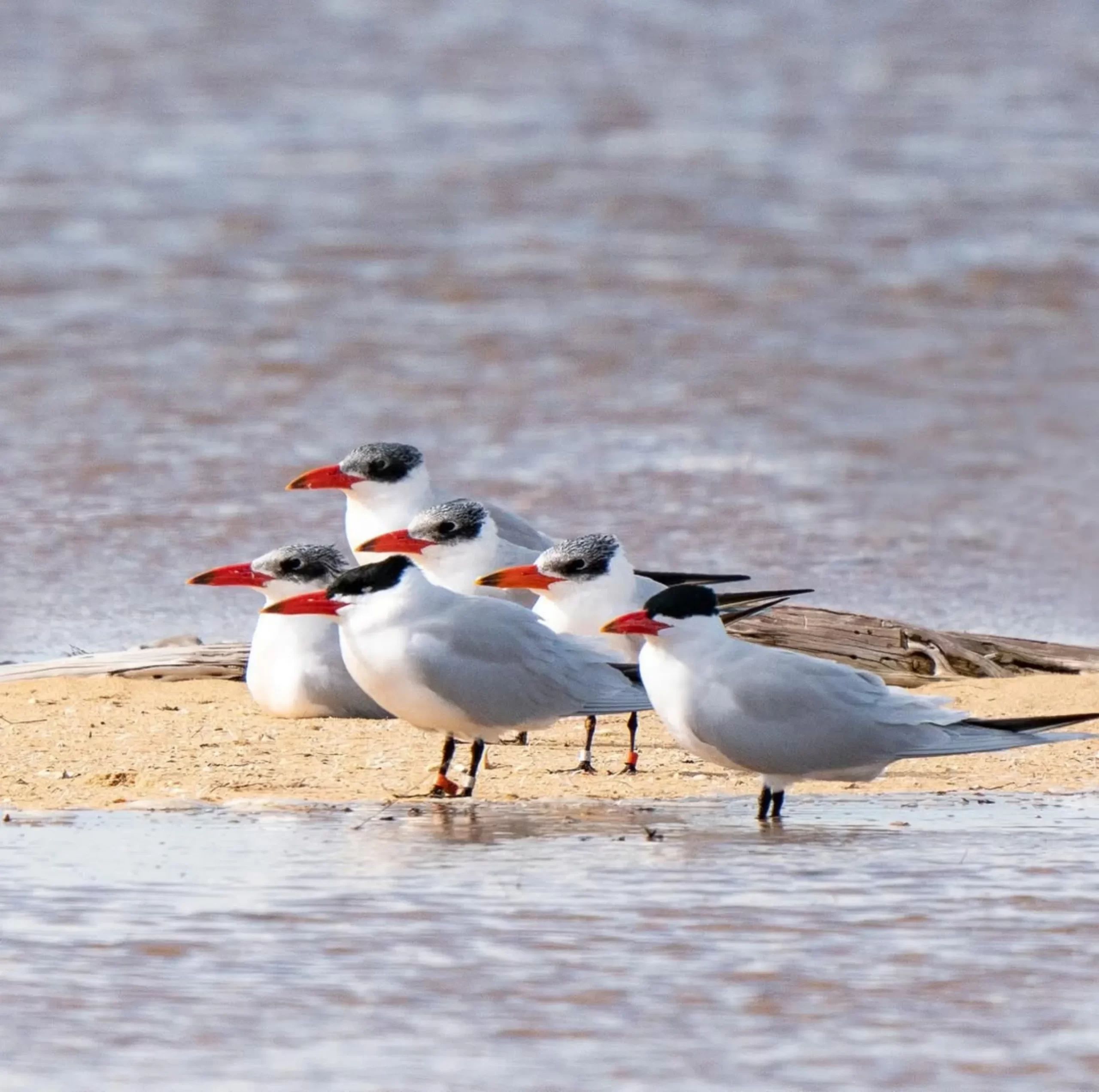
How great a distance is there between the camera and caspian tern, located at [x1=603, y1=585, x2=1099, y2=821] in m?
5.60

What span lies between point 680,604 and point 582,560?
107 centimetres

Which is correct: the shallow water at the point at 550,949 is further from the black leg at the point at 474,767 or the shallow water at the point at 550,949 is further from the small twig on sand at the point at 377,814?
the black leg at the point at 474,767

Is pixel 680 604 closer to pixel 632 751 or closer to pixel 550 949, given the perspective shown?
pixel 632 751

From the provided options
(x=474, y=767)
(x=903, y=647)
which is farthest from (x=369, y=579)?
(x=903, y=647)

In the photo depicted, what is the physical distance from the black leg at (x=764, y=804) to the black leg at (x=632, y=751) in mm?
718

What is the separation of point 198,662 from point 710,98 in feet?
33.2

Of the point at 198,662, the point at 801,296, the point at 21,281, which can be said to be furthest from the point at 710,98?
the point at 198,662

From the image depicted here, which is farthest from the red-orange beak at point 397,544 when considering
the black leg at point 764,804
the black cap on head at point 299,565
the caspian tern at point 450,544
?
the black leg at point 764,804

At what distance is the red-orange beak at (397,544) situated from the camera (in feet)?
23.9

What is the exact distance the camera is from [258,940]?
4.40 m

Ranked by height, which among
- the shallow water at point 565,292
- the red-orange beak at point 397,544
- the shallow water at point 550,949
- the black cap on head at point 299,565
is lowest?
the shallow water at point 550,949

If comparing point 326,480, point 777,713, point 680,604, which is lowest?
point 777,713

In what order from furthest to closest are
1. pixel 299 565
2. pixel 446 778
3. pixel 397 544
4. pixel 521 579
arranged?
1. pixel 299 565
2. pixel 397 544
3. pixel 521 579
4. pixel 446 778

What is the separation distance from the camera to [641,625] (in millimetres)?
5703
